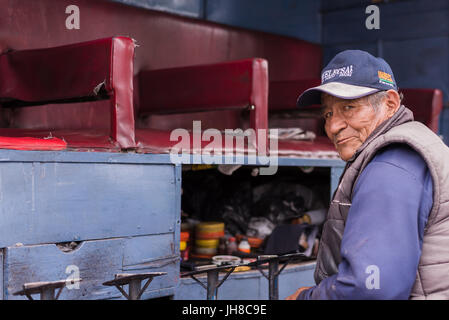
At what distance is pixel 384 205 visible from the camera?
116 centimetres

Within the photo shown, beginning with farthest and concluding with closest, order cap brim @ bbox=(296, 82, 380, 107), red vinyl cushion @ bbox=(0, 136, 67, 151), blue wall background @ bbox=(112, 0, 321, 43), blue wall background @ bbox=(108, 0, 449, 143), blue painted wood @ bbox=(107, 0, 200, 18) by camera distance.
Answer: blue wall background @ bbox=(108, 0, 449, 143), blue wall background @ bbox=(112, 0, 321, 43), blue painted wood @ bbox=(107, 0, 200, 18), red vinyl cushion @ bbox=(0, 136, 67, 151), cap brim @ bbox=(296, 82, 380, 107)

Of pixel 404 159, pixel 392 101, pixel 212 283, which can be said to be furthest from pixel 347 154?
pixel 212 283

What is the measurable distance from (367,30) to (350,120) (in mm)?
3791

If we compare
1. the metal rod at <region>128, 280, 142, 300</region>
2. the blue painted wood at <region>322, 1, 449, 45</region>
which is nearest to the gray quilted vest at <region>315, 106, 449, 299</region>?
the metal rod at <region>128, 280, 142, 300</region>

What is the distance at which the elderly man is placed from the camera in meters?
1.14

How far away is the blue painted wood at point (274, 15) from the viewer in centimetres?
448

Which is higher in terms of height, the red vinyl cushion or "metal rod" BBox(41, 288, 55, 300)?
the red vinyl cushion

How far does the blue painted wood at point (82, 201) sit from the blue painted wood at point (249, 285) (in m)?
0.40

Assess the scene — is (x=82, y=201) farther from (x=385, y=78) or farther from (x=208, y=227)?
(x=385, y=78)

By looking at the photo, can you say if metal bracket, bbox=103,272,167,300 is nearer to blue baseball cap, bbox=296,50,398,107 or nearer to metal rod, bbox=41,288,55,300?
metal rod, bbox=41,288,55,300

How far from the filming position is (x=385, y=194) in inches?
45.9

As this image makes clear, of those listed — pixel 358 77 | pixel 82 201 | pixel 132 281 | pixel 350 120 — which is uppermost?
pixel 358 77

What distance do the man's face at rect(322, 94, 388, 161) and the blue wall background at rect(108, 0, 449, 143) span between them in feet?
9.67

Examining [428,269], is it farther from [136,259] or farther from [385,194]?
[136,259]
